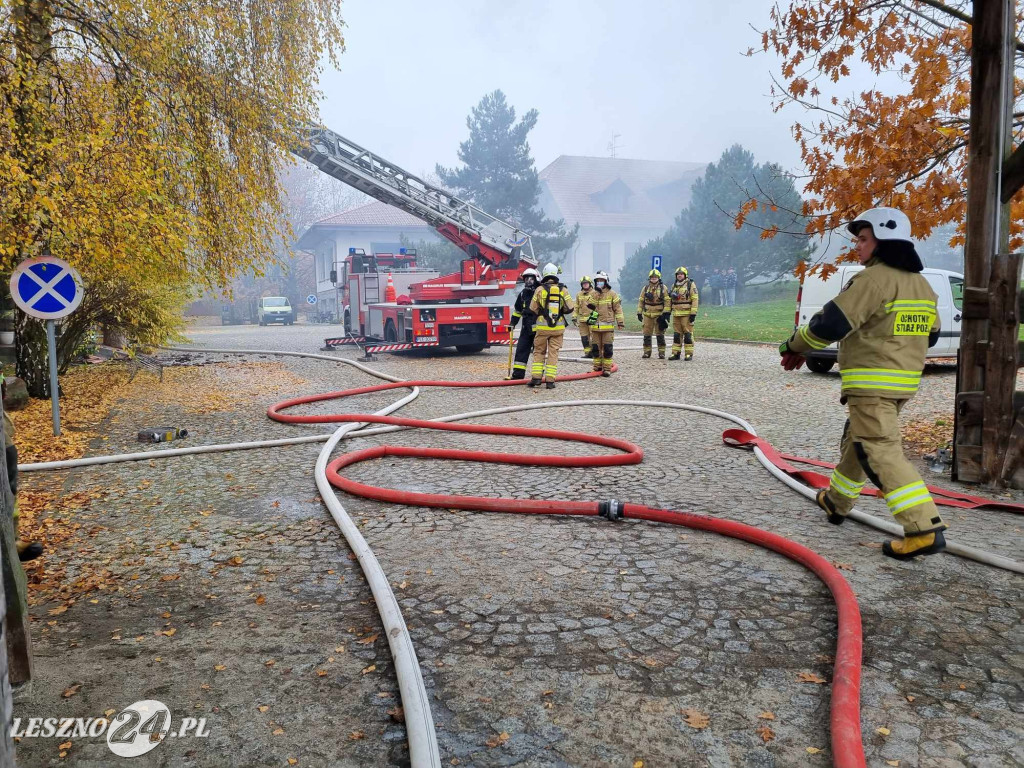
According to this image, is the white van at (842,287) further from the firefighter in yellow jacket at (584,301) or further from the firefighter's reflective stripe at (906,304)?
the firefighter's reflective stripe at (906,304)

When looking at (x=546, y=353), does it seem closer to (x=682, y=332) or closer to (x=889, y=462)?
(x=682, y=332)

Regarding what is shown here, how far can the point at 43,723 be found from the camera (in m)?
2.45

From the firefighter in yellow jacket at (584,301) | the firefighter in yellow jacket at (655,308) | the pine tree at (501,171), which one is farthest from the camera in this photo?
the pine tree at (501,171)

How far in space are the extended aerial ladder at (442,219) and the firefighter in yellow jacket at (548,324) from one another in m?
5.08

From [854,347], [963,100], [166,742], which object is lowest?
[166,742]

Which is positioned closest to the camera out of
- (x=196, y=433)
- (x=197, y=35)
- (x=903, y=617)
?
(x=903, y=617)

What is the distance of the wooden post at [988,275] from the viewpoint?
5.06 m

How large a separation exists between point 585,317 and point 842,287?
432 centimetres

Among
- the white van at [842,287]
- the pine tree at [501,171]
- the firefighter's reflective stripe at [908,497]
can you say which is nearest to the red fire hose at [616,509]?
the firefighter's reflective stripe at [908,497]

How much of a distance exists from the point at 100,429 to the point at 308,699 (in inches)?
249

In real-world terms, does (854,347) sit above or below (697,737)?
above

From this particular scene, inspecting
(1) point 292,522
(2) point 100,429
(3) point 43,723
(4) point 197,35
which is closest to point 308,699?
(3) point 43,723

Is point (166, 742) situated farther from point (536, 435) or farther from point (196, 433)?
point (196, 433)

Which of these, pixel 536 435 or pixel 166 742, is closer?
Answer: pixel 166 742
